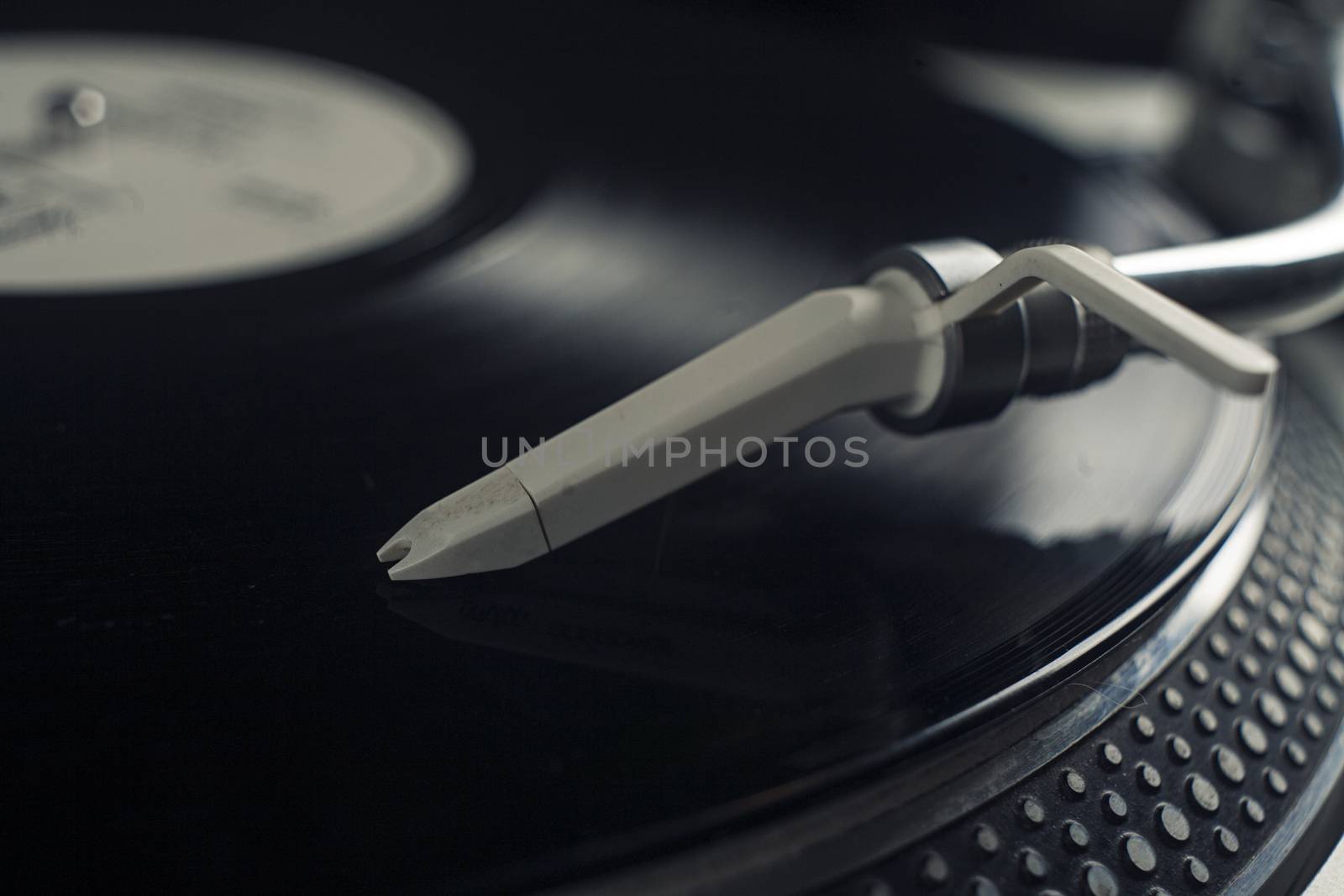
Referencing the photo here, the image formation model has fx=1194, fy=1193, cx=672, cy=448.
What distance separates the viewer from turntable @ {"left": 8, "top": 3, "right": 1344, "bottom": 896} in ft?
0.98

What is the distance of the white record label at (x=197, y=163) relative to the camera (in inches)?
24.6

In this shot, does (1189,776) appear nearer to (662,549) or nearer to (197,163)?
(662,549)

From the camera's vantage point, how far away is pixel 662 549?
0.39m

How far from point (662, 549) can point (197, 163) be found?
50cm

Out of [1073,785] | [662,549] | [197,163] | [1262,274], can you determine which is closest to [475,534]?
[662,549]

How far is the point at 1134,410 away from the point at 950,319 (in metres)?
0.18

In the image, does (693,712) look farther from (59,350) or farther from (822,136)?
(822,136)

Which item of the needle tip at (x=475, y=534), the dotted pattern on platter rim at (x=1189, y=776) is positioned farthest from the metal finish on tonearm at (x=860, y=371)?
the dotted pattern on platter rim at (x=1189, y=776)

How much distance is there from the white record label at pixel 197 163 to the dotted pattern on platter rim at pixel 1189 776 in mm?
428

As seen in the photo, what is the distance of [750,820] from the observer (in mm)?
295

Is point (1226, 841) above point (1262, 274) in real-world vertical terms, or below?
below

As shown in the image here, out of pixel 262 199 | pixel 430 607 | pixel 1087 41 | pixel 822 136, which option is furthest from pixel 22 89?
pixel 1087 41

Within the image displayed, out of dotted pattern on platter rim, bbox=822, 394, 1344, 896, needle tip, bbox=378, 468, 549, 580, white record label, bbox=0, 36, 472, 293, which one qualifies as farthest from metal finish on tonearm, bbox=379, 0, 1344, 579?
white record label, bbox=0, 36, 472, 293

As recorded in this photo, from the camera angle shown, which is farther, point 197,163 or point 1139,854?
point 197,163
